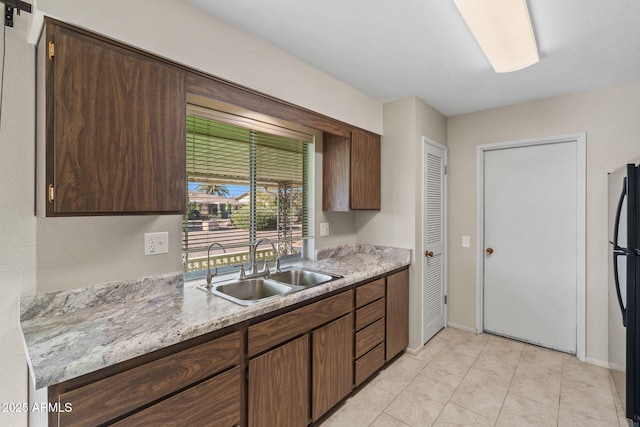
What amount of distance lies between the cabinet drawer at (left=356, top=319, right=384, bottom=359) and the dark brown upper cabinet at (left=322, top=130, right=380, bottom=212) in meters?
1.01

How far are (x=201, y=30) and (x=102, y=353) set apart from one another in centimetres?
162

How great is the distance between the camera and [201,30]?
5.41 feet

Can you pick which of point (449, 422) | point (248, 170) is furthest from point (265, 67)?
point (449, 422)

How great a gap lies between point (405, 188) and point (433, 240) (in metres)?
Result: 0.72

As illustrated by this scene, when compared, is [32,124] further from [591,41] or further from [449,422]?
[591,41]

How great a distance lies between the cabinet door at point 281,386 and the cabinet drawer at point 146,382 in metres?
0.20

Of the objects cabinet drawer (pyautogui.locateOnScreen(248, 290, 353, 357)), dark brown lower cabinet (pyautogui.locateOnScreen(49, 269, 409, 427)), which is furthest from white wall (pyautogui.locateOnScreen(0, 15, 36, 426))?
cabinet drawer (pyautogui.locateOnScreen(248, 290, 353, 357))

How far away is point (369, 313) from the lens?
2357 millimetres

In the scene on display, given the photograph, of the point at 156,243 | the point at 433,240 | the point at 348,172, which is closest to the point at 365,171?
the point at 348,172

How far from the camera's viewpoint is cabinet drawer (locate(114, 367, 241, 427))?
1140mm

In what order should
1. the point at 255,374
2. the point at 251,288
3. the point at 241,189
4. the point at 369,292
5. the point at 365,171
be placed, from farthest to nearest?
the point at 365,171, the point at 369,292, the point at 241,189, the point at 251,288, the point at 255,374

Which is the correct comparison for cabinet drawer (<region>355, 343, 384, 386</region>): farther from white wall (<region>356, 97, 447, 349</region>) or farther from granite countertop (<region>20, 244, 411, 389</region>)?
granite countertop (<region>20, 244, 411, 389</region>)

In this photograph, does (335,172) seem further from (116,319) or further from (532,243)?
(532,243)

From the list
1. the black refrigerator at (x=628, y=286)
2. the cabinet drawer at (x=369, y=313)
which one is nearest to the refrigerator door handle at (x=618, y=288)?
the black refrigerator at (x=628, y=286)
